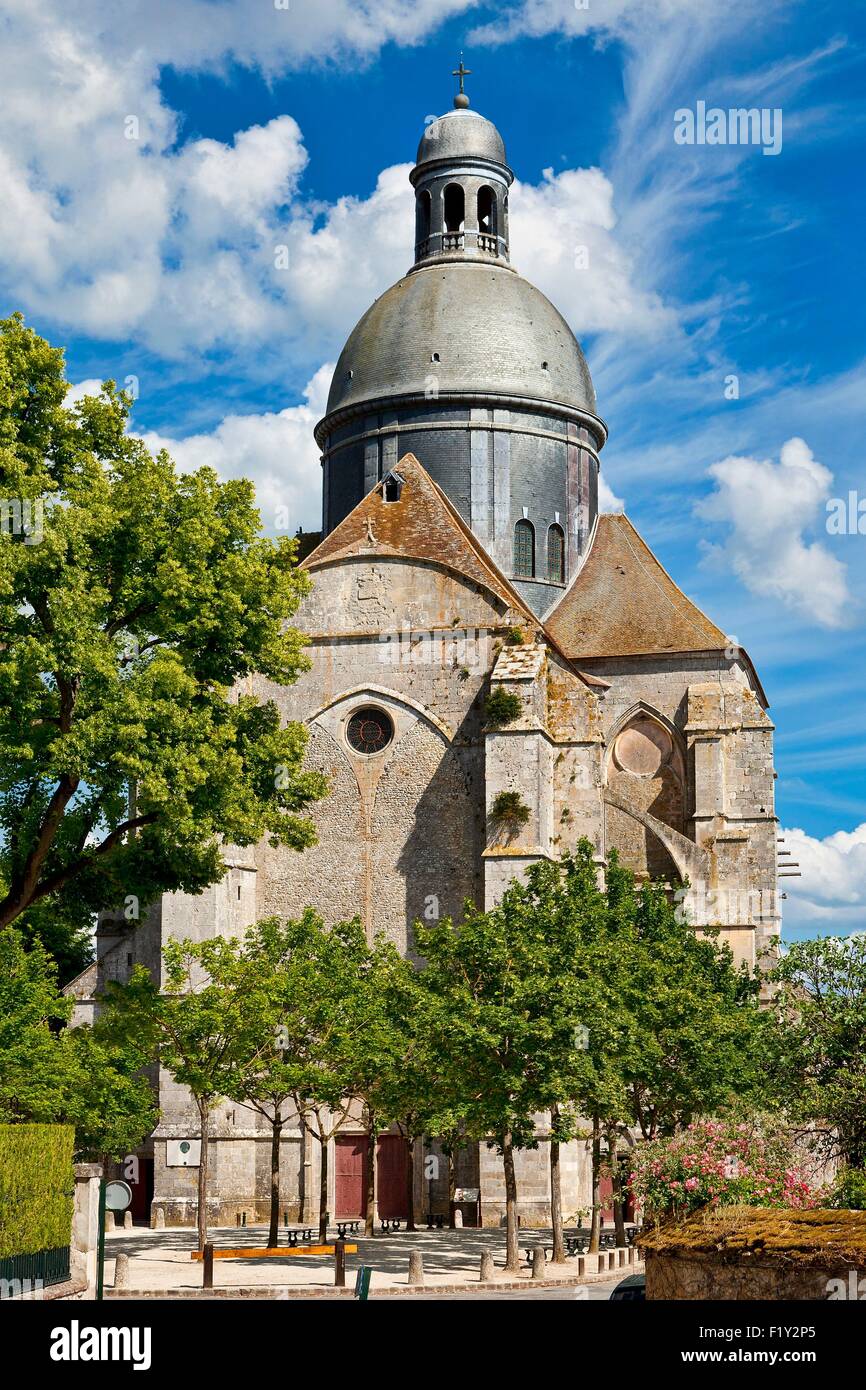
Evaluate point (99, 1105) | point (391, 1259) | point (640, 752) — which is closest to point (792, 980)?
point (391, 1259)

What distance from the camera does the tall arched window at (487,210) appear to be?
156 ft

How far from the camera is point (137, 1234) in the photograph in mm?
33594

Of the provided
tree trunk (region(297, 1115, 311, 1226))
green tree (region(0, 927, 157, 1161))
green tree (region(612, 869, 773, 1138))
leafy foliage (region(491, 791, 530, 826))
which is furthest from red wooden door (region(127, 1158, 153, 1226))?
A: green tree (region(612, 869, 773, 1138))

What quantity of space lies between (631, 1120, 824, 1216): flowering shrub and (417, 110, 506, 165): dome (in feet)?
113

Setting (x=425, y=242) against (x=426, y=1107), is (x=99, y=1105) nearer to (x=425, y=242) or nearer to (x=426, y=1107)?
(x=426, y=1107)

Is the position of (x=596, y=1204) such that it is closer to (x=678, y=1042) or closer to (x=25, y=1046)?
(x=678, y=1042)

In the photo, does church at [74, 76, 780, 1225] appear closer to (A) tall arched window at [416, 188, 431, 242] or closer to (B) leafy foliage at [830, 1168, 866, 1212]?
(A) tall arched window at [416, 188, 431, 242]

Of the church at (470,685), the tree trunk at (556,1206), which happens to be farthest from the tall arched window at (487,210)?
the tree trunk at (556,1206)

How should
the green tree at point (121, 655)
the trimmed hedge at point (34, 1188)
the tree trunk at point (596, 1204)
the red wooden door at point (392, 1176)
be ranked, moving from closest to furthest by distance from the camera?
the trimmed hedge at point (34, 1188) < the green tree at point (121, 655) < the tree trunk at point (596, 1204) < the red wooden door at point (392, 1176)

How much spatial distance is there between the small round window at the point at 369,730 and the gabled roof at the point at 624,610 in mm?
7898

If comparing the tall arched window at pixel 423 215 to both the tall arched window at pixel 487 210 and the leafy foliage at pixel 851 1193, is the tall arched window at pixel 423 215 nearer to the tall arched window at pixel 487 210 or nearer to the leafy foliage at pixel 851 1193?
the tall arched window at pixel 487 210

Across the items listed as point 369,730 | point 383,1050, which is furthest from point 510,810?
point 383,1050

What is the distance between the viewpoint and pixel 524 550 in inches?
1767
